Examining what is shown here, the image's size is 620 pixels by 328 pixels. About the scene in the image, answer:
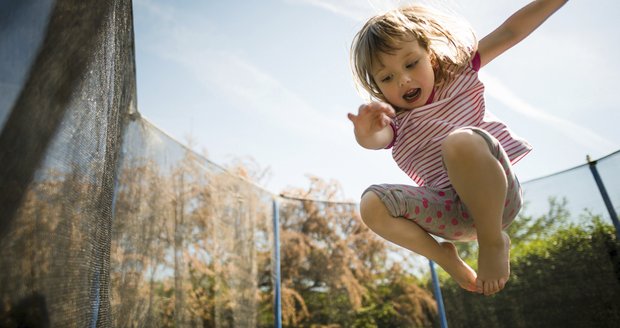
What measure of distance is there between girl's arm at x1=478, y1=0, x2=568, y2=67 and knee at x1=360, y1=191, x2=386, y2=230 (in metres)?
0.58

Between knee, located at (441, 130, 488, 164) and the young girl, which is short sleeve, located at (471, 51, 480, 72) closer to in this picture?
the young girl


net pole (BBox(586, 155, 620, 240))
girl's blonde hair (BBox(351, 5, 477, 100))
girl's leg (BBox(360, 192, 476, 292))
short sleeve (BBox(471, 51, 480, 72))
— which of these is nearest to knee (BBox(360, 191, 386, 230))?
girl's leg (BBox(360, 192, 476, 292))

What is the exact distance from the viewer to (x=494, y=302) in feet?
11.4

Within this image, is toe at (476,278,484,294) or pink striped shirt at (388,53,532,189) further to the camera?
pink striped shirt at (388,53,532,189)

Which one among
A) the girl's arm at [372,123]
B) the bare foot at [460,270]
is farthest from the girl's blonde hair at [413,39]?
the bare foot at [460,270]

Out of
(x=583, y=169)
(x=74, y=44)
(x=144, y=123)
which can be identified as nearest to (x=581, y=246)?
(x=583, y=169)

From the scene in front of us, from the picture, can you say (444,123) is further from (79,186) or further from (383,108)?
(79,186)

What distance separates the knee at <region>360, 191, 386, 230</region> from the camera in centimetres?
112

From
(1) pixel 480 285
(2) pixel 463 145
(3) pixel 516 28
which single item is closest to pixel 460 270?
(1) pixel 480 285

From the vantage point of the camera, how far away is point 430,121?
123cm

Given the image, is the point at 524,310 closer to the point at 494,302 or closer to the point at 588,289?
the point at 494,302

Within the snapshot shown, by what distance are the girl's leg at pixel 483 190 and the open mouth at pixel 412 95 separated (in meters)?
0.28

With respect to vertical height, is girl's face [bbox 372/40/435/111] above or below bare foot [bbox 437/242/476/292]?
above

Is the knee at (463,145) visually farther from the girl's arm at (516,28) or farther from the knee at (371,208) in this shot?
the girl's arm at (516,28)
